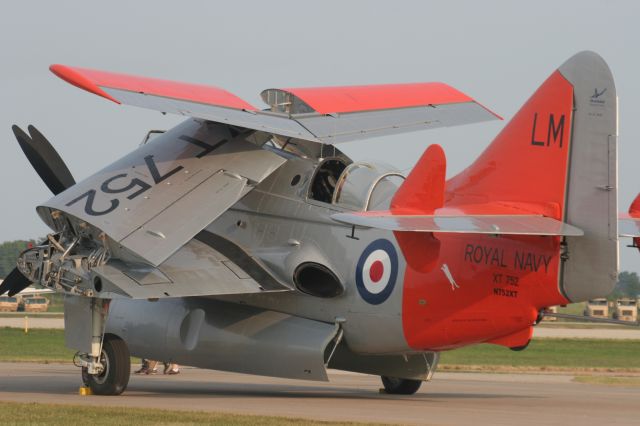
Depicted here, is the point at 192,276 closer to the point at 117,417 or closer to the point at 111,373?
the point at 111,373

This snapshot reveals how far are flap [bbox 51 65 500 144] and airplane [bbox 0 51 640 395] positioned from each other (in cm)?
5

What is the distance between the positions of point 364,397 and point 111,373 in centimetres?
439

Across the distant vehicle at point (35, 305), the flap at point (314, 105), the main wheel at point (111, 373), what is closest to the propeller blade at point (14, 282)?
the main wheel at point (111, 373)

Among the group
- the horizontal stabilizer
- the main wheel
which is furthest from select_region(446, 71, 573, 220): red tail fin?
the main wheel

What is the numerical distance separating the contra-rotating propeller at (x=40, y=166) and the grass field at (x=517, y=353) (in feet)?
40.4

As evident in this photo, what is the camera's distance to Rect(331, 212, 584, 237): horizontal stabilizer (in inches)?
541

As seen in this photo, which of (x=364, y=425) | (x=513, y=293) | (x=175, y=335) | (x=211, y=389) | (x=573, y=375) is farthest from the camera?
(x=573, y=375)

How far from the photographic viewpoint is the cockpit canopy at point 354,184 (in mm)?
17219

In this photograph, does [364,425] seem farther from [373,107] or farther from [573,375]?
[573,375]

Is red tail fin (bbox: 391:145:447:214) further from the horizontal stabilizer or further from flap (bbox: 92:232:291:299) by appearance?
flap (bbox: 92:232:291:299)

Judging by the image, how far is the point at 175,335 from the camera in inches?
731

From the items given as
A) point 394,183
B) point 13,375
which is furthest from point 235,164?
point 13,375

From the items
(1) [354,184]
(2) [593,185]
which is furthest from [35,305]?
(2) [593,185]

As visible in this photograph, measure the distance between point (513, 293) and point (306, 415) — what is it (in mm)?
3436
